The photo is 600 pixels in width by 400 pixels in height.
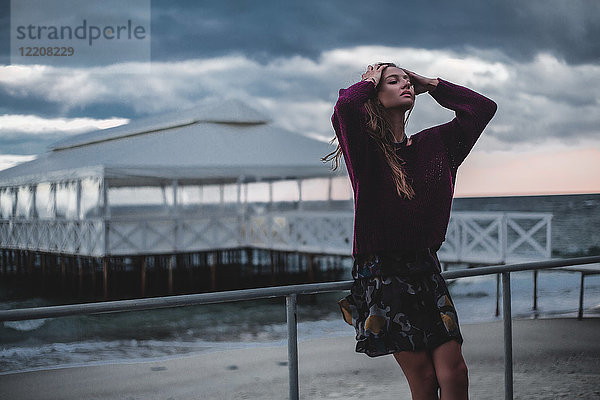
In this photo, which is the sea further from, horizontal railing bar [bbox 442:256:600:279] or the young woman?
the young woman

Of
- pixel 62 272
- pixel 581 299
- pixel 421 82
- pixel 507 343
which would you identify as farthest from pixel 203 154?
pixel 421 82

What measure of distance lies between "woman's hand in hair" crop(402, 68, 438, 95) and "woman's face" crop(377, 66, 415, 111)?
0.26ft

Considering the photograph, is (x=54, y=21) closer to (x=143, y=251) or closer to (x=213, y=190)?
(x=213, y=190)

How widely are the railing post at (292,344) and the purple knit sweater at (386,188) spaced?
0.37 metres

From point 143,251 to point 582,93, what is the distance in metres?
34.3

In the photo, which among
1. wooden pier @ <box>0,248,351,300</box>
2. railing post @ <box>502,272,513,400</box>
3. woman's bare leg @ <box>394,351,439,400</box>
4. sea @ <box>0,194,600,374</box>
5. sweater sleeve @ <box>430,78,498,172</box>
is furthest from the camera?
wooden pier @ <box>0,248,351,300</box>

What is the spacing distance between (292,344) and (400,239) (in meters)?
0.58

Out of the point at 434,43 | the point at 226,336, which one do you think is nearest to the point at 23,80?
the point at 434,43

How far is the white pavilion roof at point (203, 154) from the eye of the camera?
1644cm

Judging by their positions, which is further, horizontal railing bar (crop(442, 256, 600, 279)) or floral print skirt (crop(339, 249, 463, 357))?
horizontal railing bar (crop(442, 256, 600, 279))

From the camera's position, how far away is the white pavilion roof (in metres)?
16.4

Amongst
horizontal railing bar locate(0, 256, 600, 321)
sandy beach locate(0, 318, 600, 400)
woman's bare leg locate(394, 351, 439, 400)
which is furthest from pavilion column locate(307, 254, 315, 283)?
woman's bare leg locate(394, 351, 439, 400)

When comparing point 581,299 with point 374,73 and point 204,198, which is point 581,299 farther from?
point 204,198

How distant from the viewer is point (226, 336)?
14.3 metres
